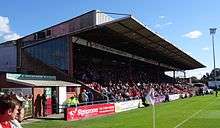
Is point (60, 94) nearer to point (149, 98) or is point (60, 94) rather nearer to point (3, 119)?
point (149, 98)

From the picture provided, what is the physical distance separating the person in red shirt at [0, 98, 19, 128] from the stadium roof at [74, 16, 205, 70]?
36.7m

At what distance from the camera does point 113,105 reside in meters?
39.9

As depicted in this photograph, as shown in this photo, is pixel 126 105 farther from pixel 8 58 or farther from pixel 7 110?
pixel 7 110

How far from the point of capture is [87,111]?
33.7 metres

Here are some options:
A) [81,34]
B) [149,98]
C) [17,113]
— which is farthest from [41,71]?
[17,113]

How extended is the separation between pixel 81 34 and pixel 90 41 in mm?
5125

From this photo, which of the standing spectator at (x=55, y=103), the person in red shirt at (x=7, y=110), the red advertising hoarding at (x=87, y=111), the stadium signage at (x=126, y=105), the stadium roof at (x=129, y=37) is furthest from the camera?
the stadium roof at (x=129, y=37)

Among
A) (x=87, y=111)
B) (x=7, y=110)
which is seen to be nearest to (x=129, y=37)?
(x=87, y=111)

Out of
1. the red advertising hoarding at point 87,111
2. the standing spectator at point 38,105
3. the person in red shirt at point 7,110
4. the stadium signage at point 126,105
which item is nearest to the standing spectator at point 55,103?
the standing spectator at point 38,105

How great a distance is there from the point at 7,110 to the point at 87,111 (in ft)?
97.3

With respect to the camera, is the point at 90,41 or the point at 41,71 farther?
the point at 90,41

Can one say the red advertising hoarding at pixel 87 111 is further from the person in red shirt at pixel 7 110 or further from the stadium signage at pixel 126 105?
the person in red shirt at pixel 7 110

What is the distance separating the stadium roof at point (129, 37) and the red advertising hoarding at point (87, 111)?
799 cm

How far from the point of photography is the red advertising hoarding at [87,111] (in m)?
30.9
